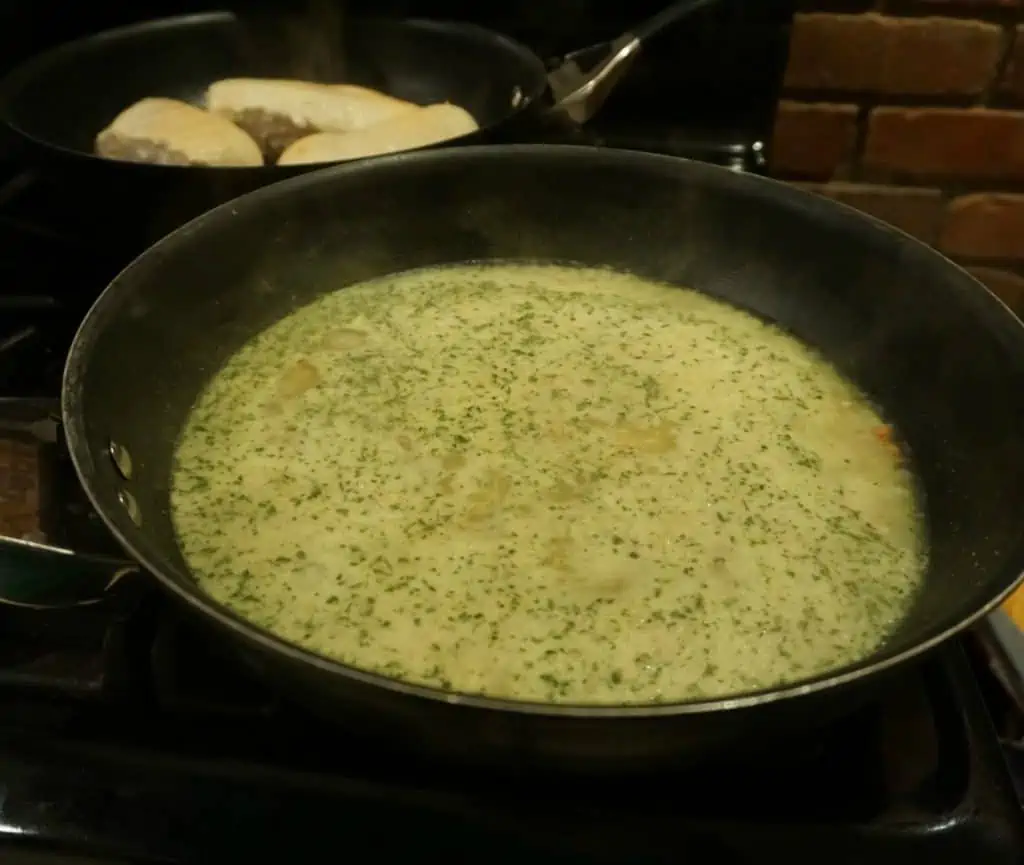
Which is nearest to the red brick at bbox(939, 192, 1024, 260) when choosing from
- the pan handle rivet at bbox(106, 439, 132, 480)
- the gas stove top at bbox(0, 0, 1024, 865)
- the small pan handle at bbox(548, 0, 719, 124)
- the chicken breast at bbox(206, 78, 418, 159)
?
the small pan handle at bbox(548, 0, 719, 124)

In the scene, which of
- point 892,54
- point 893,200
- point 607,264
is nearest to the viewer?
point 607,264

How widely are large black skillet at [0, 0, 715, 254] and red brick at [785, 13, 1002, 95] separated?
17cm

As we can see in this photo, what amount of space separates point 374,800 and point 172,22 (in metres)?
1.11

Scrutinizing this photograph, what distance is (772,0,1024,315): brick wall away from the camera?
48.4 inches

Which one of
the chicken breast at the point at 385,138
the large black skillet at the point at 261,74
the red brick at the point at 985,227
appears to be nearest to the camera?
the large black skillet at the point at 261,74

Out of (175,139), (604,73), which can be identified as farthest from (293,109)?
(604,73)

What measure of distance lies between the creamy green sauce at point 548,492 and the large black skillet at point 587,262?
1.2 inches

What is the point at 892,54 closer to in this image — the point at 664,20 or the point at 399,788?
the point at 664,20

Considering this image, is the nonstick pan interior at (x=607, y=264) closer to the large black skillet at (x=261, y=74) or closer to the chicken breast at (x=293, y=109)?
the large black skillet at (x=261, y=74)

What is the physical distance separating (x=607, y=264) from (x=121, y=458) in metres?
0.55

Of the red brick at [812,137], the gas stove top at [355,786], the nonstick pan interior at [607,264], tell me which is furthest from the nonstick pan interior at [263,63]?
the gas stove top at [355,786]

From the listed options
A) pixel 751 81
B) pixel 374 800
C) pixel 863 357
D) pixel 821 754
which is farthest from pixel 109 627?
pixel 751 81

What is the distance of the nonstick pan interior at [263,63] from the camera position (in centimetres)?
127

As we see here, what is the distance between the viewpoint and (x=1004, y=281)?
1.48 meters
